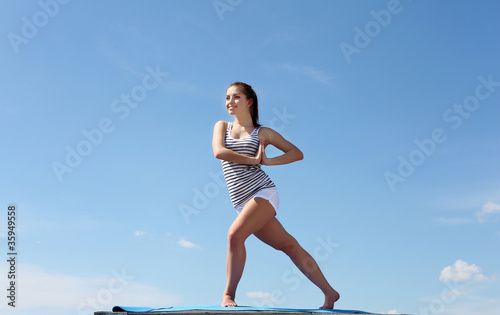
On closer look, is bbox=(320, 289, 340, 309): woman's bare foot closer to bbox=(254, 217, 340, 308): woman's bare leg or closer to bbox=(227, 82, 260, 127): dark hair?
bbox=(254, 217, 340, 308): woman's bare leg

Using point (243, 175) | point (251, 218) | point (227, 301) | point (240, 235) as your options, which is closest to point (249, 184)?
point (243, 175)

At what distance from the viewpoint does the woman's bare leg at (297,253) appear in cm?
589

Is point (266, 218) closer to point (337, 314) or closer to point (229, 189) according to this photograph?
point (229, 189)

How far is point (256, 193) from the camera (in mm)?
5723

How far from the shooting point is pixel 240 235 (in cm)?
556

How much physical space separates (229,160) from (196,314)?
1723 mm

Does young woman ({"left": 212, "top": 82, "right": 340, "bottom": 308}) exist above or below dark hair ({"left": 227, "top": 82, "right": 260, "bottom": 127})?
below

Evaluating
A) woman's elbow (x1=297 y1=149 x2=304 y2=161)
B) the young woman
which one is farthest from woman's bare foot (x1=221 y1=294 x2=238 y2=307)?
woman's elbow (x1=297 y1=149 x2=304 y2=161)

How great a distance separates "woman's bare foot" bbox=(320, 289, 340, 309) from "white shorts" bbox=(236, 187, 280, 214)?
3.68ft

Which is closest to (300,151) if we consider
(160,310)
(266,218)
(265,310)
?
(266,218)

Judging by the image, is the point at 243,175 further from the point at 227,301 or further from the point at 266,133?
the point at 227,301

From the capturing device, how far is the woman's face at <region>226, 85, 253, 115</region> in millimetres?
6062

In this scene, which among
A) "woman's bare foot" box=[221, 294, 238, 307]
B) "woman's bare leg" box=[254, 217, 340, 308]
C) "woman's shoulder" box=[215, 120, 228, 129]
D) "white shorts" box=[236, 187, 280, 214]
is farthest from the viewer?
"woman's shoulder" box=[215, 120, 228, 129]

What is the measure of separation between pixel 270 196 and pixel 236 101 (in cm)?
112
